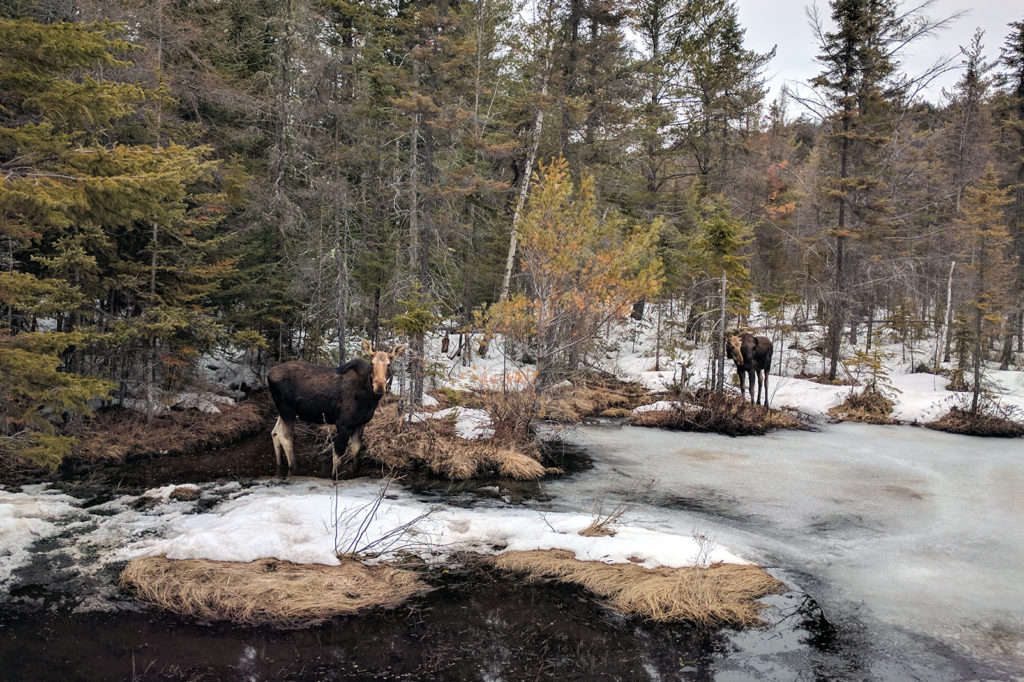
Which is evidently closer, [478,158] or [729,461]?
[729,461]

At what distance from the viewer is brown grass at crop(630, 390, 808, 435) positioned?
15398 mm

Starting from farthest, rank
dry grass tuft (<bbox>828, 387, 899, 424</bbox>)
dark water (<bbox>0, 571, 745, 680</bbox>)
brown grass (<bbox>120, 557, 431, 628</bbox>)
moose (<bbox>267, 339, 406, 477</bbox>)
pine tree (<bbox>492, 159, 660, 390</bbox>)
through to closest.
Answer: dry grass tuft (<bbox>828, 387, 899, 424</bbox>) < pine tree (<bbox>492, 159, 660, 390</bbox>) < moose (<bbox>267, 339, 406, 477</bbox>) < brown grass (<bbox>120, 557, 431, 628</bbox>) < dark water (<bbox>0, 571, 745, 680</bbox>)

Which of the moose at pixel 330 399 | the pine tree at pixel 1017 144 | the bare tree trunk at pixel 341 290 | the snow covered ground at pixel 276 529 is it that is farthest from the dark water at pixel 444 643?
the pine tree at pixel 1017 144

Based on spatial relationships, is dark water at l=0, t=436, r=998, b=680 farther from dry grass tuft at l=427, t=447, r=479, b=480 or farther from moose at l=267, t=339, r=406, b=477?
moose at l=267, t=339, r=406, b=477

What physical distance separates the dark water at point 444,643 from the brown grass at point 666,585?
153mm

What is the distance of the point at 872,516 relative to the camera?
885 cm

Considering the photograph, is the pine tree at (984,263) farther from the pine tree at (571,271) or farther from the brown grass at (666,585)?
the brown grass at (666,585)

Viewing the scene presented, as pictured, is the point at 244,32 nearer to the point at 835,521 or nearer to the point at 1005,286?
the point at 835,521

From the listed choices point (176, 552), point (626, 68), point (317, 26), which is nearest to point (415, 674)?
point (176, 552)

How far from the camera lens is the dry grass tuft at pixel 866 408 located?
16.6 metres

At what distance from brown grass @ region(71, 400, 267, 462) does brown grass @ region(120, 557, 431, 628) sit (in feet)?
19.9

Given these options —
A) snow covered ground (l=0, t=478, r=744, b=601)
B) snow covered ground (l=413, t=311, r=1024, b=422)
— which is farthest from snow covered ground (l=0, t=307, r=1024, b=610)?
snow covered ground (l=413, t=311, r=1024, b=422)

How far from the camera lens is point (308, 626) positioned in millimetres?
5191

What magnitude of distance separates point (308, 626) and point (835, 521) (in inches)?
295
